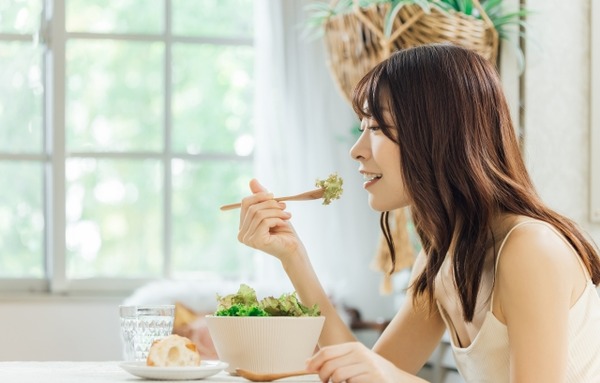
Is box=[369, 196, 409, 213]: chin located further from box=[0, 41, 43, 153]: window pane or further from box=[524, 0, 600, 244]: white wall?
box=[0, 41, 43, 153]: window pane

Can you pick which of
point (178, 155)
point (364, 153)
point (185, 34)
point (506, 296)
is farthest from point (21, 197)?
point (506, 296)

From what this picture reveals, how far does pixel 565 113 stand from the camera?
2912 mm

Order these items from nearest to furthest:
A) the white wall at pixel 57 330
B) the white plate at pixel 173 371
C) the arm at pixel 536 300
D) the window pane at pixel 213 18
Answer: the white plate at pixel 173 371, the arm at pixel 536 300, the white wall at pixel 57 330, the window pane at pixel 213 18

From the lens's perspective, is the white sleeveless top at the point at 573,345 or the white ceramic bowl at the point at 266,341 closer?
the white ceramic bowl at the point at 266,341

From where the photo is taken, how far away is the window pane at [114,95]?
3623mm

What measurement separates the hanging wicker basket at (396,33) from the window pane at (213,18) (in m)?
0.80

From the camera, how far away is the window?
358 centimetres

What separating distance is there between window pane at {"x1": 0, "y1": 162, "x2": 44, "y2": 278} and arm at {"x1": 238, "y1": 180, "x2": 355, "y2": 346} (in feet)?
6.67

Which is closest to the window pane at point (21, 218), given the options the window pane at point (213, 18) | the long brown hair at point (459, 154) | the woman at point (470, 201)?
the window pane at point (213, 18)

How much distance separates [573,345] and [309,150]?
6.97 ft

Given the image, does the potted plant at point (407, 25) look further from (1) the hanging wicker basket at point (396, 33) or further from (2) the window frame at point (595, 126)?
(2) the window frame at point (595, 126)

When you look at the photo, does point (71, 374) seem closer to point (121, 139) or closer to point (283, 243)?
point (283, 243)

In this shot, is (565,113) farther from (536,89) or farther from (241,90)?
(241,90)

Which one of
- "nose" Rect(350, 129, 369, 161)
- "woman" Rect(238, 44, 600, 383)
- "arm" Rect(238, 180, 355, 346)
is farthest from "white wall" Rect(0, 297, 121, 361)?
"nose" Rect(350, 129, 369, 161)
